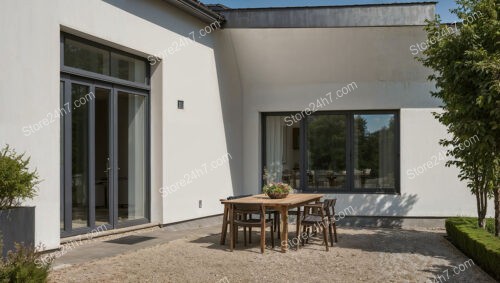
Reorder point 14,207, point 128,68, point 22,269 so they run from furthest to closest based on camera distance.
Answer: point 128,68 → point 14,207 → point 22,269

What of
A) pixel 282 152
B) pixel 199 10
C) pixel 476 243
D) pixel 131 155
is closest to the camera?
pixel 476 243

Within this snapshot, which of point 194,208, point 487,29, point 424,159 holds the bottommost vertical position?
point 194,208

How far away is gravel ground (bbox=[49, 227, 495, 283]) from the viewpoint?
5820 mm

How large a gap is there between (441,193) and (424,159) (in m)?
0.77

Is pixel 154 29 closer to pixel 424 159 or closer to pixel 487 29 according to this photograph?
pixel 487 29

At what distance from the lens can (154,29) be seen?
350 inches

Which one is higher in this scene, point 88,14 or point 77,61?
point 88,14

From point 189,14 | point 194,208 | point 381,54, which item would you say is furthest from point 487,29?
point 194,208

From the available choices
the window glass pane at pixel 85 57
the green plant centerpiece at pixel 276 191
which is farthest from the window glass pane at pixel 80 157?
the green plant centerpiece at pixel 276 191

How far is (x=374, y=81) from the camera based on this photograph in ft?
36.3

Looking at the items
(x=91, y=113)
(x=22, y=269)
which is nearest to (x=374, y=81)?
(x=91, y=113)

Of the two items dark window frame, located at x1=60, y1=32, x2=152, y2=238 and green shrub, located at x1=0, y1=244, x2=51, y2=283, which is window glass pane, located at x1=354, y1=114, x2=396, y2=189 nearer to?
dark window frame, located at x1=60, y1=32, x2=152, y2=238

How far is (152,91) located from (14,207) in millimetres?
3848

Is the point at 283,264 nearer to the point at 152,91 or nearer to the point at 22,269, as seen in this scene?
the point at 22,269
